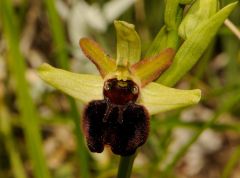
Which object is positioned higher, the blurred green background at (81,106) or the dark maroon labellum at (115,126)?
the dark maroon labellum at (115,126)

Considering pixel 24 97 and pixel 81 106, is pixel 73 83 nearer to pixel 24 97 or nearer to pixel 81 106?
pixel 24 97

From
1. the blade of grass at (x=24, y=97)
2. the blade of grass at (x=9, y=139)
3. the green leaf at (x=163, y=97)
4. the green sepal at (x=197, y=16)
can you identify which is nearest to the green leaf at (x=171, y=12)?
the green sepal at (x=197, y=16)

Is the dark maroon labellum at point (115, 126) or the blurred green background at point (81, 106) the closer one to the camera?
the dark maroon labellum at point (115, 126)

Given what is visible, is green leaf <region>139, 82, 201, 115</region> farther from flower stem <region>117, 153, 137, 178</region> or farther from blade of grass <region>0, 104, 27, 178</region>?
blade of grass <region>0, 104, 27, 178</region>

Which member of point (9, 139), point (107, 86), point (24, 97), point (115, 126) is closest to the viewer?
point (115, 126)

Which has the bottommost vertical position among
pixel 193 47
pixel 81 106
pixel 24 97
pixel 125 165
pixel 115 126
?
pixel 81 106

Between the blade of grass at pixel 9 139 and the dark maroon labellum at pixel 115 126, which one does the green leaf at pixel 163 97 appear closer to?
the dark maroon labellum at pixel 115 126

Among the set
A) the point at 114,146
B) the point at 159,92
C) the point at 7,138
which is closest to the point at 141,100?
the point at 159,92

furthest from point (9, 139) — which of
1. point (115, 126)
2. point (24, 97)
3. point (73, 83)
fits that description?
point (115, 126)

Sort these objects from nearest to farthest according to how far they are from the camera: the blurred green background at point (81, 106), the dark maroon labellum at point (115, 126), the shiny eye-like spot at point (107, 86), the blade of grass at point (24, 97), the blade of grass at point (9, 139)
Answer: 1. the dark maroon labellum at point (115, 126)
2. the shiny eye-like spot at point (107, 86)
3. the blade of grass at point (24, 97)
4. the blade of grass at point (9, 139)
5. the blurred green background at point (81, 106)
